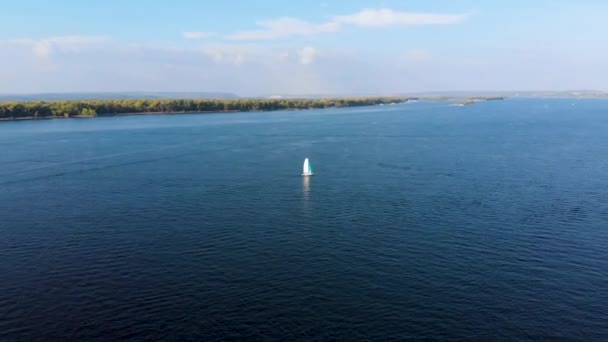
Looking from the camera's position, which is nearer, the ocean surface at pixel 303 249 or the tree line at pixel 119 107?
the ocean surface at pixel 303 249

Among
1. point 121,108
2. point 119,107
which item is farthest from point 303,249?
point 121,108

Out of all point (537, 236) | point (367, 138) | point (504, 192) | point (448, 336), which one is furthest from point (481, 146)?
point (448, 336)

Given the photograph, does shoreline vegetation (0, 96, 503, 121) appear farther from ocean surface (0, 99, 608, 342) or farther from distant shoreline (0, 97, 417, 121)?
ocean surface (0, 99, 608, 342)

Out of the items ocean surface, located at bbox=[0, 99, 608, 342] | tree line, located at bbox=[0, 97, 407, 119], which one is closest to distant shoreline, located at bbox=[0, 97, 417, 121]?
tree line, located at bbox=[0, 97, 407, 119]

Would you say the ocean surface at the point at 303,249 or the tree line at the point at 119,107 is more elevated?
the tree line at the point at 119,107

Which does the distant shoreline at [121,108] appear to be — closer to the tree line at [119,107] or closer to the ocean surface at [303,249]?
the tree line at [119,107]

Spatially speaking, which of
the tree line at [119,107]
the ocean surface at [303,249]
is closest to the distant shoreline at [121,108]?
the tree line at [119,107]

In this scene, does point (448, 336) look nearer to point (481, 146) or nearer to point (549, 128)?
point (481, 146)

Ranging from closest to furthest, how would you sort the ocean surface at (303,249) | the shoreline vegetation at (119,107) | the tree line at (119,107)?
1. the ocean surface at (303,249)
2. the shoreline vegetation at (119,107)
3. the tree line at (119,107)
